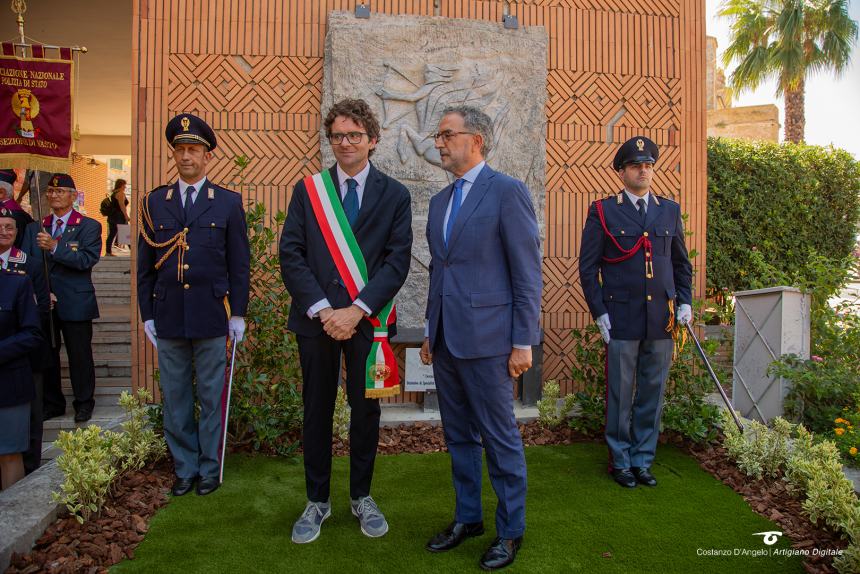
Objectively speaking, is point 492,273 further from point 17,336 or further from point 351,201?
point 17,336

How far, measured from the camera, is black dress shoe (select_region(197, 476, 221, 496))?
133 inches

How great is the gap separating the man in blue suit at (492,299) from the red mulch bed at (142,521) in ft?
4.43

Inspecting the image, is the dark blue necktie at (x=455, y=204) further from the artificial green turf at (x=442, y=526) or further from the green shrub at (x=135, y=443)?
the green shrub at (x=135, y=443)

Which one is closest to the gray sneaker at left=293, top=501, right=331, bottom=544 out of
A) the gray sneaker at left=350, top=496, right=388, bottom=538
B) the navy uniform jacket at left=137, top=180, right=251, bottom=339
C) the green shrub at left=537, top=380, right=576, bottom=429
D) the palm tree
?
the gray sneaker at left=350, top=496, right=388, bottom=538

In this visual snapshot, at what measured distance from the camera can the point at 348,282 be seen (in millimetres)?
2828

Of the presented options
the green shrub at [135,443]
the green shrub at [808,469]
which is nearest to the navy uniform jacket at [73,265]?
the green shrub at [135,443]

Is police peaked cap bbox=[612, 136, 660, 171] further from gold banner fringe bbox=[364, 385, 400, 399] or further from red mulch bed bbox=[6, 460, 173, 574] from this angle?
red mulch bed bbox=[6, 460, 173, 574]

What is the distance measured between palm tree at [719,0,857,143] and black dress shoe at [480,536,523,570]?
13.1 meters

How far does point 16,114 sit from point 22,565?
372 cm

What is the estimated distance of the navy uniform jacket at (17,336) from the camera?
11.3 feet

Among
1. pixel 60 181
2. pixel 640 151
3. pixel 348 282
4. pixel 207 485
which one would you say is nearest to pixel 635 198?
pixel 640 151

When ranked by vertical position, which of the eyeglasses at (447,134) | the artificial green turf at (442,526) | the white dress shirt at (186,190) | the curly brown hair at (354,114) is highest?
the curly brown hair at (354,114)

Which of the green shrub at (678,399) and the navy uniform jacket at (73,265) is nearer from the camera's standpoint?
the green shrub at (678,399)

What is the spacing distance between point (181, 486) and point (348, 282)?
1.57 metres
